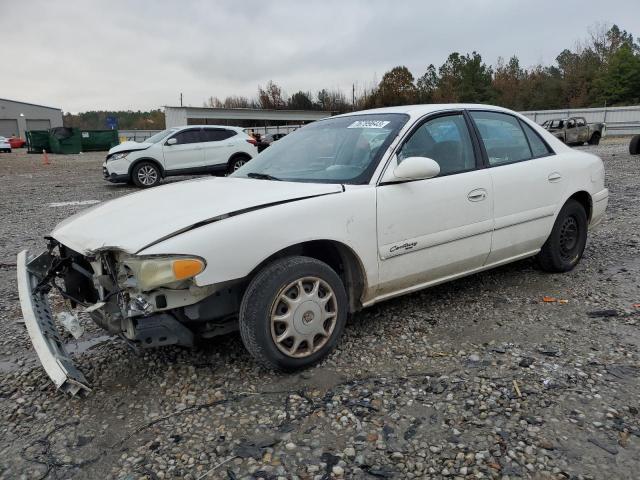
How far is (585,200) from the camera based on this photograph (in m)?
4.48

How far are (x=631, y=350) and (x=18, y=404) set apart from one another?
3.51 m

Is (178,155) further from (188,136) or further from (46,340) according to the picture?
(46,340)

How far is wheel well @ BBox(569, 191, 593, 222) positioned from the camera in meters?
4.41

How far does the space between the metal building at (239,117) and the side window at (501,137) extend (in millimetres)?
32500

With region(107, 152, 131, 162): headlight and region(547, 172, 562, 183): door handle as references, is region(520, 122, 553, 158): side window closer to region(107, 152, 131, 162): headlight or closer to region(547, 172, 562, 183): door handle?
region(547, 172, 562, 183): door handle

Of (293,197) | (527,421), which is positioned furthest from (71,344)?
(527,421)

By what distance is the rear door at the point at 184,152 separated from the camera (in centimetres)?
1309

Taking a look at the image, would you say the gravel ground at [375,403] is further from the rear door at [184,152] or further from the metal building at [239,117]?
the metal building at [239,117]

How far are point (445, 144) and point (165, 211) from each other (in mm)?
1997

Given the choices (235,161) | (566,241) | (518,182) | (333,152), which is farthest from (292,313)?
(235,161)

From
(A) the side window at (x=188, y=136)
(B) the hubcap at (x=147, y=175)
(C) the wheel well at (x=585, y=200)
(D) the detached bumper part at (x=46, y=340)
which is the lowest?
(D) the detached bumper part at (x=46, y=340)

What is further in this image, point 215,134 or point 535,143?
point 215,134

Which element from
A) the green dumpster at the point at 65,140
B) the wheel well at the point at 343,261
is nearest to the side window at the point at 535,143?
Result: the wheel well at the point at 343,261

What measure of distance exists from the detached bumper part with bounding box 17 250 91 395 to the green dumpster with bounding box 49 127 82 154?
3375cm
